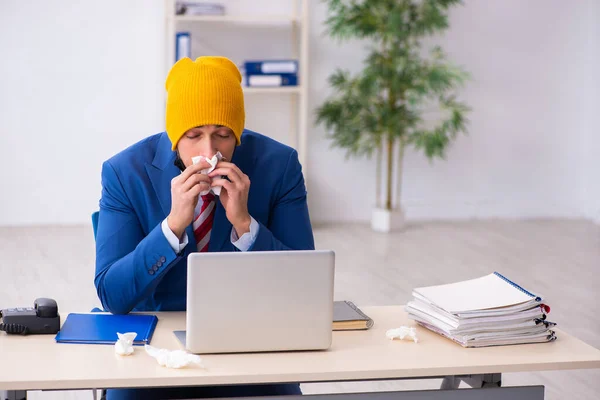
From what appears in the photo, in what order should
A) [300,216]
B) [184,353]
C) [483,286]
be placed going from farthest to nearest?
[300,216], [483,286], [184,353]

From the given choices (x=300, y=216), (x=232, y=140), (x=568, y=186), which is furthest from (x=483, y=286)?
(x=568, y=186)

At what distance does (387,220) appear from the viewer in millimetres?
6723

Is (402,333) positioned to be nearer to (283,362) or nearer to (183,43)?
(283,362)

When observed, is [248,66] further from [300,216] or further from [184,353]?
[184,353]

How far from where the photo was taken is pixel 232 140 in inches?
87.5

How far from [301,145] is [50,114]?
6.20 feet

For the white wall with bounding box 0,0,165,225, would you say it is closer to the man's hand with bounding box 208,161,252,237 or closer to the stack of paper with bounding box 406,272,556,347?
the man's hand with bounding box 208,161,252,237

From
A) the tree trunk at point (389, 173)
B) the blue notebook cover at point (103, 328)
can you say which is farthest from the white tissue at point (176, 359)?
the tree trunk at point (389, 173)

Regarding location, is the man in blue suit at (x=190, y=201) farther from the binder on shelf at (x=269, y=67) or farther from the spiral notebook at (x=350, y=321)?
the binder on shelf at (x=269, y=67)

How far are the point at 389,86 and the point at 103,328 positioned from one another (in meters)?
4.78

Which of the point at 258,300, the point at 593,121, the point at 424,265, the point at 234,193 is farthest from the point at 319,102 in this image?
the point at 258,300

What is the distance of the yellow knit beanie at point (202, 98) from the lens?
2145 mm

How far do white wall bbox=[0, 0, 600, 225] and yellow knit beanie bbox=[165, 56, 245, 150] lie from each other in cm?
442

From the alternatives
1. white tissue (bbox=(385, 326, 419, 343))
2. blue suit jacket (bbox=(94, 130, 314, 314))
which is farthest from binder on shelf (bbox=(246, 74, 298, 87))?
white tissue (bbox=(385, 326, 419, 343))
